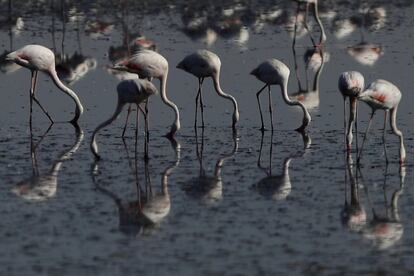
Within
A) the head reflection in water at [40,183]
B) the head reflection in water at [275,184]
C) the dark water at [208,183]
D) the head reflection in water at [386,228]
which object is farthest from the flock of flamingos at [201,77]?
the head reflection in water at [386,228]

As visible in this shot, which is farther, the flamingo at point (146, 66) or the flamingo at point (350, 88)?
the flamingo at point (146, 66)

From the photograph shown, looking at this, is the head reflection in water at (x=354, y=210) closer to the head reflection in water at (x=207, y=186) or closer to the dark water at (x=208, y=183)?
the dark water at (x=208, y=183)

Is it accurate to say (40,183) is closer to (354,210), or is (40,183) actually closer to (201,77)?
(354,210)

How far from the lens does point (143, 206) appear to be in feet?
34.8

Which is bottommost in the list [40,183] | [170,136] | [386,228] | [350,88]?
[386,228]

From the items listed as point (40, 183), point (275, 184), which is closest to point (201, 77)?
point (275, 184)

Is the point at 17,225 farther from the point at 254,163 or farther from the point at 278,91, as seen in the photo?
the point at 278,91

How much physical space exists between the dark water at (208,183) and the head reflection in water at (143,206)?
19mm

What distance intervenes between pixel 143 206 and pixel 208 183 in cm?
108

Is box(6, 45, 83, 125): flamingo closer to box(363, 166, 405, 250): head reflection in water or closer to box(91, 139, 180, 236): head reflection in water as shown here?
box(91, 139, 180, 236): head reflection in water

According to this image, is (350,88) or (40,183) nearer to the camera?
(40,183)

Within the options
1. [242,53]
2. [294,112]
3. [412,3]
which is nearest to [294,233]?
[294,112]

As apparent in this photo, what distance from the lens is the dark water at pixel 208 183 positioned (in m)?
9.02

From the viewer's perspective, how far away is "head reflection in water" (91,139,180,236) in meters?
9.90
